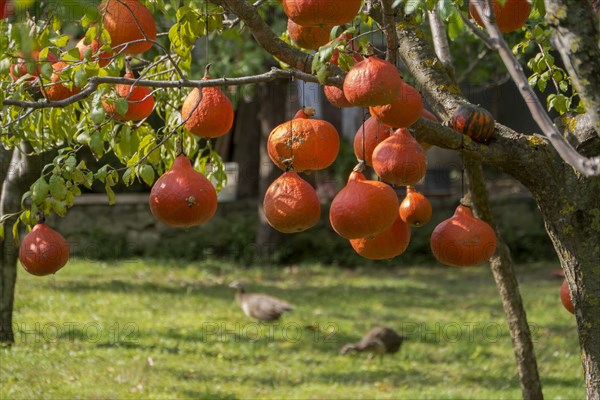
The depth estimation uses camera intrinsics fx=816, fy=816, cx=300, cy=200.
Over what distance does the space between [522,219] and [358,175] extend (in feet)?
33.2

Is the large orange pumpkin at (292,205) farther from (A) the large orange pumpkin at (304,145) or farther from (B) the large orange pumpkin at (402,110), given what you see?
(B) the large orange pumpkin at (402,110)

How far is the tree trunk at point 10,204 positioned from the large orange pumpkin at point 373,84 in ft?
13.0

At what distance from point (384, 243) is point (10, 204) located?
3905 mm

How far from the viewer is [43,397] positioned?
16.0 ft

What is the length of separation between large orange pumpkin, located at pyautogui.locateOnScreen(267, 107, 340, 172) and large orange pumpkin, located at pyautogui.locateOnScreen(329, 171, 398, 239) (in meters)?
0.20

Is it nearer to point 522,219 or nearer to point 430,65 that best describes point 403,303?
point 522,219

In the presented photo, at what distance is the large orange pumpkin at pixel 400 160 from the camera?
2371 millimetres

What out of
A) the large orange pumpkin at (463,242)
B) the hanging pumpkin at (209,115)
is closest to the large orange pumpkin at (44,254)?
the hanging pumpkin at (209,115)

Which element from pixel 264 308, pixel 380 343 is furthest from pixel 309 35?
pixel 264 308

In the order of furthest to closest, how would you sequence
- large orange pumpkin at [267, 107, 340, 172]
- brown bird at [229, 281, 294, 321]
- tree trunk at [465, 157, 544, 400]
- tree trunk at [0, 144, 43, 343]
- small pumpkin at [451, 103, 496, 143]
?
1. brown bird at [229, 281, 294, 321]
2. tree trunk at [0, 144, 43, 343]
3. tree trunk at [465, 157, 544, 400]
4. small pumpkin at [451, 103, 496, 143]
5. large orange pumpkin at [267, 107, 340, 172]

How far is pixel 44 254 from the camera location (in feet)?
9.21

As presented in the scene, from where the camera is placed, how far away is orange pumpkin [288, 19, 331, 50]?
8.94 ft

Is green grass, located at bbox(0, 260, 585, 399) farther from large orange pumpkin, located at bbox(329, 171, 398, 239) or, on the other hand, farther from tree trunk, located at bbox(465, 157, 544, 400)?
large orange pumpkin, located at bbox(329, 171, 398, 239)

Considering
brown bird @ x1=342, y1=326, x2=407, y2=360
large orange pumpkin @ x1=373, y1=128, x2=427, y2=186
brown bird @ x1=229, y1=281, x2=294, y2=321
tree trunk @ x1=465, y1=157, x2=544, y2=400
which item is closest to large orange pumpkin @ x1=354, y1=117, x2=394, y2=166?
large orange pumpkin @ x1=373, y1=128, x2=427, y2=186
